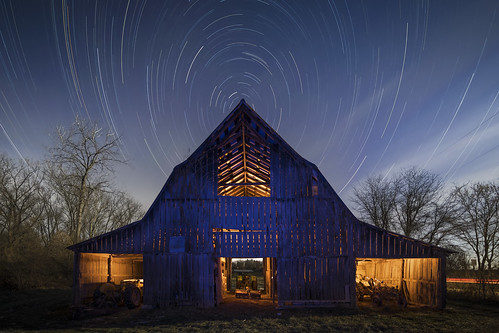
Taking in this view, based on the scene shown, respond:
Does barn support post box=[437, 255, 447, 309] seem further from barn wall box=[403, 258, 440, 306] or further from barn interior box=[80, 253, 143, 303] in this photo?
barn interior box=[80, 253, 143, 303]

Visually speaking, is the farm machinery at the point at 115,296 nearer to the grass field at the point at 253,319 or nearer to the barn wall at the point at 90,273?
the grass field at the point at 253,319

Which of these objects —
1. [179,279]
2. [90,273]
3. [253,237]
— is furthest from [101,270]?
[253,237]

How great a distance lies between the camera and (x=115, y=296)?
17.2 meters

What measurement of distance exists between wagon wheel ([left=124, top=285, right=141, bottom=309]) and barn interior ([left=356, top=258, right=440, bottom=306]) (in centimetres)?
1251

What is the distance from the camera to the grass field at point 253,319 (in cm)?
1273

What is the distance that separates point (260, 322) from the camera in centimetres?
1384

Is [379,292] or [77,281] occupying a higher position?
[77,281]

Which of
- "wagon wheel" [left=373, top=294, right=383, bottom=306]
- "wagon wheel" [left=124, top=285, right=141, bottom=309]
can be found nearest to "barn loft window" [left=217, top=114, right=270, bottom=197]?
"wagon wheel" [left=124, top=285, right=141, bottom=309]

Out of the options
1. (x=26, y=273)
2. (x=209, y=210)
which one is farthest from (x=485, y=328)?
(x=26, y=273)

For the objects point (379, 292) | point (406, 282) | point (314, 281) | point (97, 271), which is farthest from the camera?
point (406, 282)

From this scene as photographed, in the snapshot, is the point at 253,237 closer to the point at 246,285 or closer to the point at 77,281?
the point at 77,281

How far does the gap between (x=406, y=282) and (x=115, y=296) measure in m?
16.2

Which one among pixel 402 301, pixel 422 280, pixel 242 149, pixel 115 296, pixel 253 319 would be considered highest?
pixel 242 149

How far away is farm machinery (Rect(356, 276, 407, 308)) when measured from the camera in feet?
57.9
